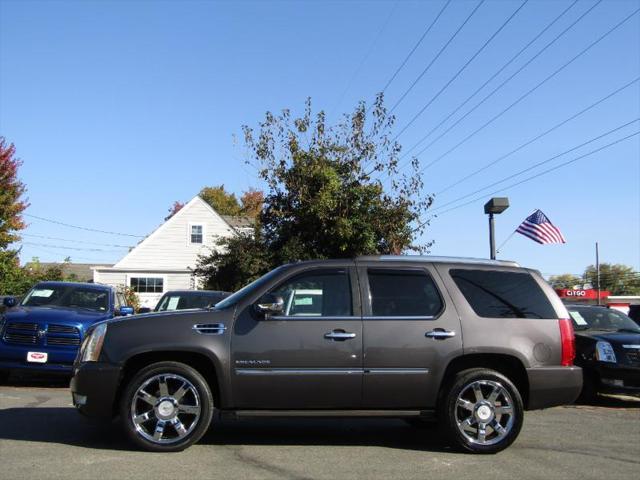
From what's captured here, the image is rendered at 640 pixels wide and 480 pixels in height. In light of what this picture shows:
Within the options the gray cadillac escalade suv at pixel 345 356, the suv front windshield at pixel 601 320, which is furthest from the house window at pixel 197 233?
the gray cadillac escalade suv at pixel 345 356

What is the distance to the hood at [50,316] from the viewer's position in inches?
432

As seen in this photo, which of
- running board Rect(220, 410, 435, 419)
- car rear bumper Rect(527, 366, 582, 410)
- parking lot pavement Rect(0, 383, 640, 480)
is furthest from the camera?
car rear bumper Rect(527, 366, 582, 410)

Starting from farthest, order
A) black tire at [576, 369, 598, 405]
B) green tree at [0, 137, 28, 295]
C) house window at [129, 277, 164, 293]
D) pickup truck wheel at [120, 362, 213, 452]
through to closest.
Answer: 1. house window at [129, 277, 164, 293]
2. green tree at [0, 137, 28, 295]
3. black tire at [576, 369, 598, 405]
4. pickup truck wheel at [120, 362, 213, 452]

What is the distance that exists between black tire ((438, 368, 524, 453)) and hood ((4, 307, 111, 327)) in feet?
Answer: 22.9

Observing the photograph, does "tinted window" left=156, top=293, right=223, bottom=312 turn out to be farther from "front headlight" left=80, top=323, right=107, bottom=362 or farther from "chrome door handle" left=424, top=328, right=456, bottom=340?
"chrome door handle" left=424, top=328, right=456, bottom=340

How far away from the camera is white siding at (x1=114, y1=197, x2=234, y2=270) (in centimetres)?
3769

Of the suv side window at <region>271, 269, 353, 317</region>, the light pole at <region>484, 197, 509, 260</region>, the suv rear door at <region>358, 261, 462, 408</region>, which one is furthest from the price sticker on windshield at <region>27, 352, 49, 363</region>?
the light pole at <region>484, 197, 509, 260</region>

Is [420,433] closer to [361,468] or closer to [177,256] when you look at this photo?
[361,468]

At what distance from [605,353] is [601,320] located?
184cm

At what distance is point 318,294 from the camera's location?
650 centimetres

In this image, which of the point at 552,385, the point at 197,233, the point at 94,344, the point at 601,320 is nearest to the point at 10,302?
the point at 94,344

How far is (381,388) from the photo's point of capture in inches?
245

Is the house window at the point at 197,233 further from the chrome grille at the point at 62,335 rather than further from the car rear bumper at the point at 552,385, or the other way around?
the car rear bumper at the point at 552,385

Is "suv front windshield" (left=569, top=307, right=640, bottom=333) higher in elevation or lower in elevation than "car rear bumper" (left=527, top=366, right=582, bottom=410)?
higher
